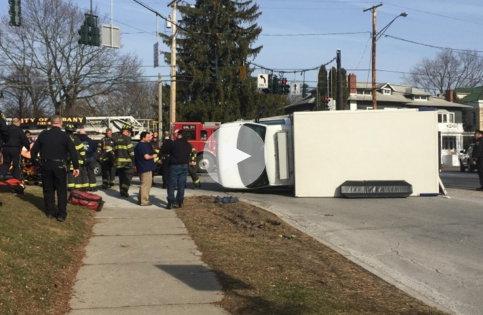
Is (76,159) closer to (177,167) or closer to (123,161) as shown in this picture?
(177,167)

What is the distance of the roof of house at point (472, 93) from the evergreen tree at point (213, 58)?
5196 centimetres

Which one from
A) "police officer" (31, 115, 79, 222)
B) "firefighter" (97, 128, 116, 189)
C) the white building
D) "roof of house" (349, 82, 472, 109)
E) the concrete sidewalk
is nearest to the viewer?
the concrete sidewalk

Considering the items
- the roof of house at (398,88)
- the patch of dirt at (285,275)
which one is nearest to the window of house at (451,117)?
the roof of house at (398,88)

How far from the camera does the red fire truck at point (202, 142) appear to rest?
76.0 ft

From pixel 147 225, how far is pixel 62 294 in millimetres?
4021

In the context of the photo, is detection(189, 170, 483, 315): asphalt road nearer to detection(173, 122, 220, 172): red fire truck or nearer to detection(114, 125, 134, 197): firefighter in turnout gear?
detection(114, 125, 134, 197): firefighter in turnout gear

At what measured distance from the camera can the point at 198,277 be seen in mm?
5816

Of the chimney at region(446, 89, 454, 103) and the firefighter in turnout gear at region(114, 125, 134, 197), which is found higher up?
the chimney at region(446, 89, 454, 103)

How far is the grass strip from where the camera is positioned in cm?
477

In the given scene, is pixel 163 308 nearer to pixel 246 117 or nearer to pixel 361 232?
pixel 361 232

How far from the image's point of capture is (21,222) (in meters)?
7.44

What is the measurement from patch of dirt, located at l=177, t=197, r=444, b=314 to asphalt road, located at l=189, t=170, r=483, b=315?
355 millimetres

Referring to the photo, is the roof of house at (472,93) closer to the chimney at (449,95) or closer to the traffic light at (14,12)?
the chimney at (449,95)

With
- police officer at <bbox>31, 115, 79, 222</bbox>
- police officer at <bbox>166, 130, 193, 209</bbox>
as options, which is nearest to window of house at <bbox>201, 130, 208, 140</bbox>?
police officer at <bbox>166, 130, 193, 209</bbox>
